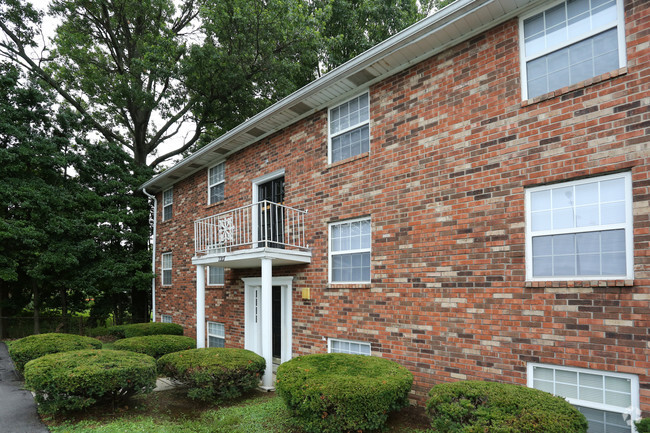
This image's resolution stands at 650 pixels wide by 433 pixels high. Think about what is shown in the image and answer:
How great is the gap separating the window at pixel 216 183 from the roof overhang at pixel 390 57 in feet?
5.45

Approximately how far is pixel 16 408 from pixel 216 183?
23.8ft

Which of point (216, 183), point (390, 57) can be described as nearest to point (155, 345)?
point (216, 183)

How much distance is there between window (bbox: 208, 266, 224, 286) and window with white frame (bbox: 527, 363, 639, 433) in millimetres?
8776

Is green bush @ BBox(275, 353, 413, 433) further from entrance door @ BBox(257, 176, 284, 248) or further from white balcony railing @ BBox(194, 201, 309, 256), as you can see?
entrance door @ BBox(257, 176, 284, 248)

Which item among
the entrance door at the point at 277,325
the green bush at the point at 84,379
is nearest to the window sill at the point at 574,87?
the entrance door at the point at 277,325

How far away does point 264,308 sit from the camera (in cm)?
823

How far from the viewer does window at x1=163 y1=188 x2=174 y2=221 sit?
50.6 ft

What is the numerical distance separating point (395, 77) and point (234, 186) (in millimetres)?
5920

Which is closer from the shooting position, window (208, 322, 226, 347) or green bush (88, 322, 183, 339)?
window (208, 322, 226, 347)

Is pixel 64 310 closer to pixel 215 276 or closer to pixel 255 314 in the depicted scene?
pixel 215 276

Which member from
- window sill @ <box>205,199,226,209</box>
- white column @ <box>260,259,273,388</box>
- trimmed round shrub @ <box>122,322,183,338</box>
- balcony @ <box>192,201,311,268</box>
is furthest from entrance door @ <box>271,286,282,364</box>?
trimmed round shrub @ <box>122,322,183,338</box>

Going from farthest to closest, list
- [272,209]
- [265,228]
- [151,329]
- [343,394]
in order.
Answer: [151,329], [272,209], [265,228], [343,394]

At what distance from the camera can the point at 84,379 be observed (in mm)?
6234

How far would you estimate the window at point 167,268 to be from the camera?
1523cm
